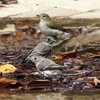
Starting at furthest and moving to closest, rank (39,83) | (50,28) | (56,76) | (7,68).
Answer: (50,28) → (7,68) → (56,76) → (39,83)

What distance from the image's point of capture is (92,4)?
10.1 metres

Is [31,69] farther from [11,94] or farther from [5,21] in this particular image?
[5,21]

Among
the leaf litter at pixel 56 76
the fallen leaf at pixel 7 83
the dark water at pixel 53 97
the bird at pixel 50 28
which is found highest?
the bird at pixel 50 28

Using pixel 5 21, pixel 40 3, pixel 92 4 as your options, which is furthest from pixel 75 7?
pixel 5 21

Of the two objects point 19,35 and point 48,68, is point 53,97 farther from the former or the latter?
point 19,35

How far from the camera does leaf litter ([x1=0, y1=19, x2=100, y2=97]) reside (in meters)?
3.44

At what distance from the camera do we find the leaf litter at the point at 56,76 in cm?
344

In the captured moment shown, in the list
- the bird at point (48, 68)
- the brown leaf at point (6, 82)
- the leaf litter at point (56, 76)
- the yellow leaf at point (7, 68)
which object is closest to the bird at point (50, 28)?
the leaf litter at point (56, 76)

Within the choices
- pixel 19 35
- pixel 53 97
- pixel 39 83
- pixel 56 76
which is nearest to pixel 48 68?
pixel 56 76

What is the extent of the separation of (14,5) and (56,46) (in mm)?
4822

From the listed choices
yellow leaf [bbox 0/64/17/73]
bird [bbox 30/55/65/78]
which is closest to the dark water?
bird [bbox 30/55/65/78]

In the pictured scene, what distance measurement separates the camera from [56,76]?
3803 mm

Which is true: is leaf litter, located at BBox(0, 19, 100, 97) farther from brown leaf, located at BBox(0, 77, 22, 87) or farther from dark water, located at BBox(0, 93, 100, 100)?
dark water, located at BBox(0, 93, 100, 100)

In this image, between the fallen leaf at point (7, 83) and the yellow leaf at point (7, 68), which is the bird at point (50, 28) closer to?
the yellow leaf at point (7, 68)
